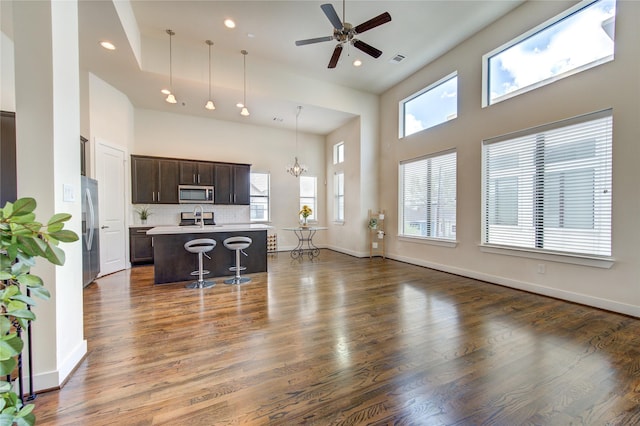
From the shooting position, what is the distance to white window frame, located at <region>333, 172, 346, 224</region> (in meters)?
7.69

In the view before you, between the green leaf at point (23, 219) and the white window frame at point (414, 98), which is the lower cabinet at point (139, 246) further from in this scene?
the white window frame at point (414, 98)

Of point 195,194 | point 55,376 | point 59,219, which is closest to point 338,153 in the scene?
point 195,194

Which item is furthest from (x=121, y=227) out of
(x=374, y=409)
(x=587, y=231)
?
(x=587, y=231)

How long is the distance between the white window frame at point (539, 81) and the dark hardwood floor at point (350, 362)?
9.86ft

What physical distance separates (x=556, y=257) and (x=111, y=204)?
7.47 m

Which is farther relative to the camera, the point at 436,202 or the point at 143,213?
the point at 143,213

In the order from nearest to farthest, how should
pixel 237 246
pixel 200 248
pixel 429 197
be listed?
1. pixel 200 248
2. pixel 237 246
3. pixel 429 197

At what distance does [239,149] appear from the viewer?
7207 mm

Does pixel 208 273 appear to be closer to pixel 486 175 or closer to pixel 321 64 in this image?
pixel 321 64

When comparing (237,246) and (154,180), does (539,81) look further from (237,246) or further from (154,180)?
(154,180)

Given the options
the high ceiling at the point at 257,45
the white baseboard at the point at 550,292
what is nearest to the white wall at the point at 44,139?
the high ceiling at the point at 257,45

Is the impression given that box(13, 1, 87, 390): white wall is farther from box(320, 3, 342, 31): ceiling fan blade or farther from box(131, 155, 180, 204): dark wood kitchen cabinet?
box(131, 155, 180, 204): dark wood kitchen cabinet

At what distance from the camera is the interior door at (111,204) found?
15.6 ft

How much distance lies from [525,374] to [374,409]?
1.24m
